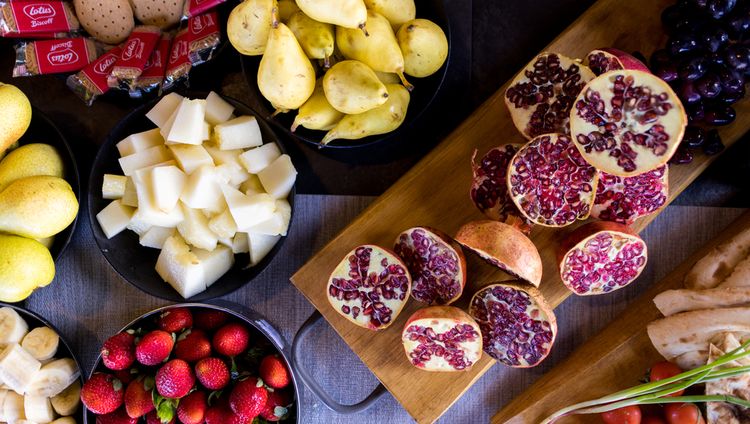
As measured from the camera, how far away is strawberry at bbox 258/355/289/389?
1371 mm

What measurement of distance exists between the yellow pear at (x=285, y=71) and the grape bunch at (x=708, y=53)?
2.06 feet

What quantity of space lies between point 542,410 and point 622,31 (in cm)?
76

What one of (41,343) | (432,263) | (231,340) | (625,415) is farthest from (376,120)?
(41,343)

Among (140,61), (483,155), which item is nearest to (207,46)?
(140,61)

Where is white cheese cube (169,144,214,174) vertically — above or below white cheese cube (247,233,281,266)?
above

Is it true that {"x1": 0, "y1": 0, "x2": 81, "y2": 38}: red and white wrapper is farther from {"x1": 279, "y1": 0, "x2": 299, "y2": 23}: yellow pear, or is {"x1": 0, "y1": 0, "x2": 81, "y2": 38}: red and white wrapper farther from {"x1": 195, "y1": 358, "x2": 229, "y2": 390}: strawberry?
{"x1": 195, "y1": 358, "x2": 229, "y2": 390}: strawberry

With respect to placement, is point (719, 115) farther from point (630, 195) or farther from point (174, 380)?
point (174, 380)

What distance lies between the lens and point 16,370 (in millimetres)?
1437

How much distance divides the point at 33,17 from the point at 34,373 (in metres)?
0.73

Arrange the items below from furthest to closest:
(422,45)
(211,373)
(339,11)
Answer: (211,373) → (422,45) → (339,11)

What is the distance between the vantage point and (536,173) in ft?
4.09

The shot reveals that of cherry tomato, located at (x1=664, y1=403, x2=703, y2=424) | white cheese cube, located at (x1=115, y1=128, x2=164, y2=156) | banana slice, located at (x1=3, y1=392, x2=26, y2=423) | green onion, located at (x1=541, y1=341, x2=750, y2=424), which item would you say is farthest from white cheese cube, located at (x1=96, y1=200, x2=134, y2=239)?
cherry tomato, located at (x1=664, y1=403, x2=703, y2=424)

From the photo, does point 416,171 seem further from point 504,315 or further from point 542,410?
point 542,410

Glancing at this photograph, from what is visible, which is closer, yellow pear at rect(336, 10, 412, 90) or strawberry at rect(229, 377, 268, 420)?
yellow pear at rect(336, 10, 412, 90)
